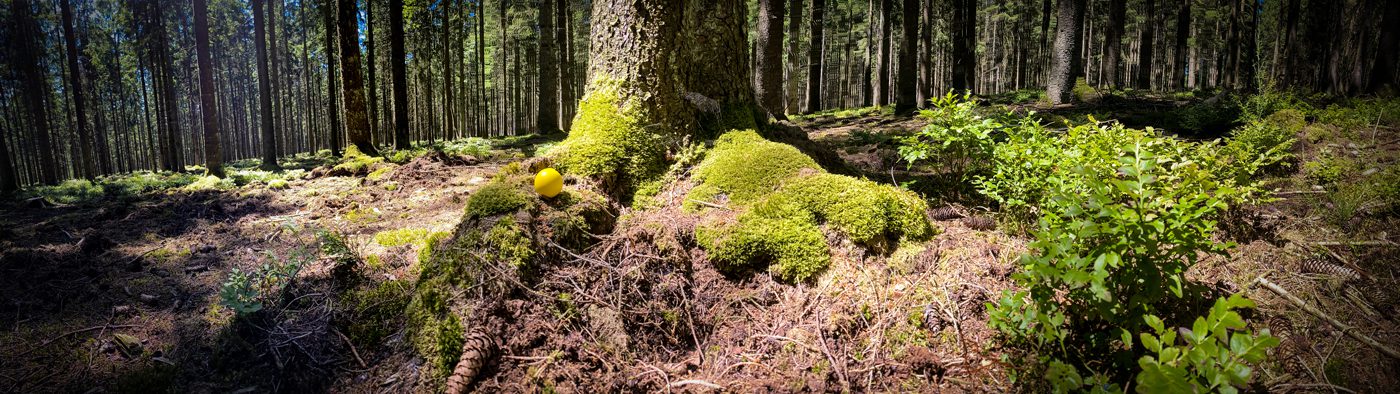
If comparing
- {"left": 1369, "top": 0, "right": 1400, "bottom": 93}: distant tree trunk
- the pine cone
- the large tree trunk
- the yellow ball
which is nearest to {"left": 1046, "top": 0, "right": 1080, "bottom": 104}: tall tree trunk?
{"left": 1369, "top": 0, "right": 1400, "bottom": 93}: distant tree trunk

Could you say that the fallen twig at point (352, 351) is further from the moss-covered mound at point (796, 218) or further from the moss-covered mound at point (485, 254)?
the moss-covered mound at point (796, 218)

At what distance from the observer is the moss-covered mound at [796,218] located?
3291 mm

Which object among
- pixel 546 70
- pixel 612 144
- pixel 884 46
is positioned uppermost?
pixel 884 46

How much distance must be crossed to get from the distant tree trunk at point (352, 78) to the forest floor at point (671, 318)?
8.28 m

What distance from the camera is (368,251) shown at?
3797 mm

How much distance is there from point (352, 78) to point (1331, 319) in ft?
46.4

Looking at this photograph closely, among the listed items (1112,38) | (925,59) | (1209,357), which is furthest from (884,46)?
(1209,357)

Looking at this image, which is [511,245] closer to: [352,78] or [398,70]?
[352,78]

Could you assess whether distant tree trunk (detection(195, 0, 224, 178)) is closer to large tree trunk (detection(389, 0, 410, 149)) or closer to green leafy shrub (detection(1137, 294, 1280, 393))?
large tree trunk (detection(389, 0, 410, 149))

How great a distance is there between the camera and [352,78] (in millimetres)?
11695

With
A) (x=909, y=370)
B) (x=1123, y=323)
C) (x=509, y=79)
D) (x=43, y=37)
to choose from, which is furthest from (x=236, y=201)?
(x=43, y=37)

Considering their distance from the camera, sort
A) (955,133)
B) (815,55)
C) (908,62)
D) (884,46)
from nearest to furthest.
A: (955,133), (908,62), (815,55), (884,46)

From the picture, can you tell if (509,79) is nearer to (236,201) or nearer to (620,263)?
(236,201)

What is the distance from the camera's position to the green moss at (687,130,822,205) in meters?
3.82
